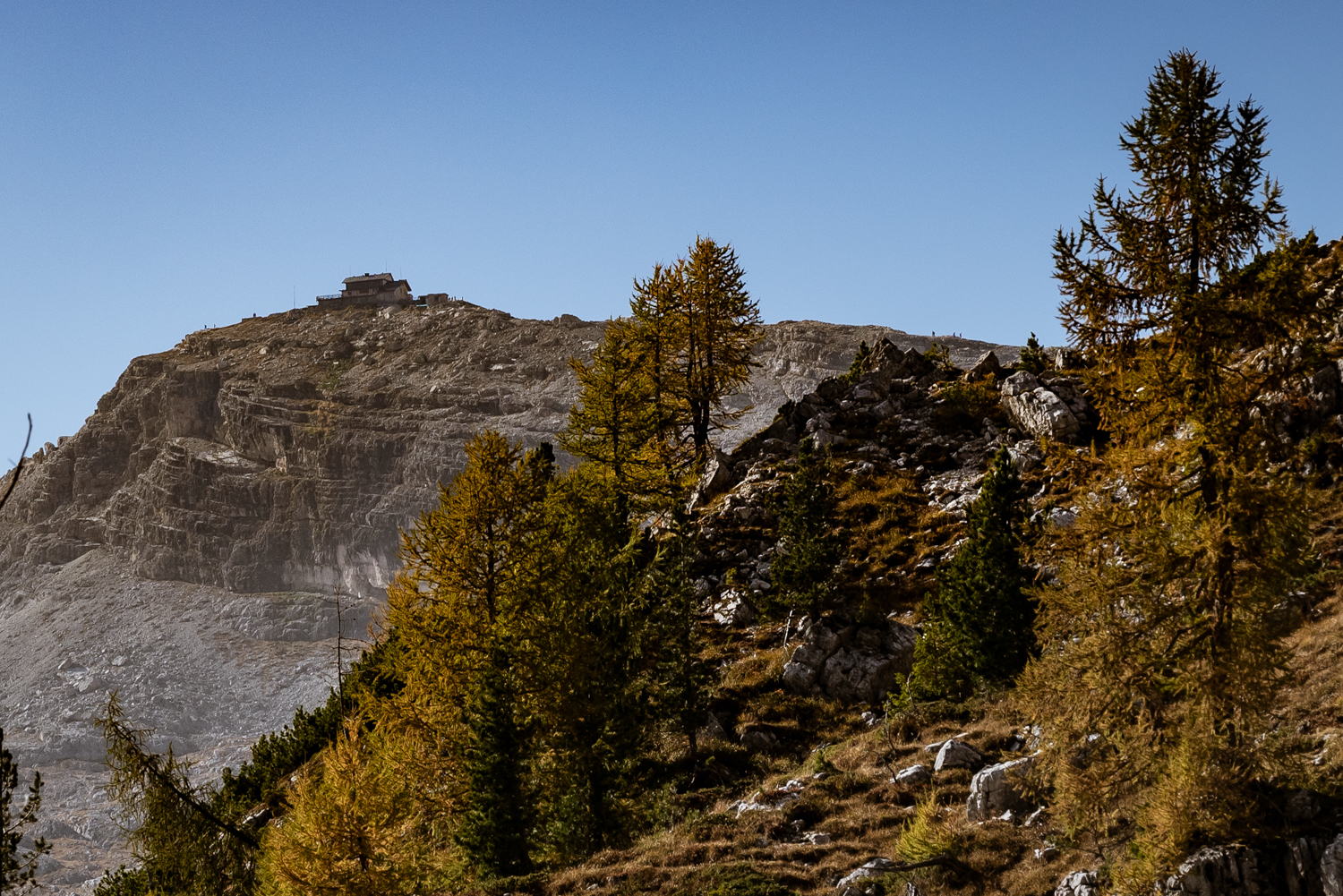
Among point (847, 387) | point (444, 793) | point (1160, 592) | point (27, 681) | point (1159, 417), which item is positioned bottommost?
point (27, 681)

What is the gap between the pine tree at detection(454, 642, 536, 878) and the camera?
74.6ft

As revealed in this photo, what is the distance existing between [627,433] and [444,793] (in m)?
18.8

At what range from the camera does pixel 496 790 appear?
76.0 feet

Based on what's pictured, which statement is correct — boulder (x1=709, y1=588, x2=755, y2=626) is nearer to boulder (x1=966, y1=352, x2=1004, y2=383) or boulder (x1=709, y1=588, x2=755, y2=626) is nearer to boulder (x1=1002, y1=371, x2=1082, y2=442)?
boulder (x1=1002, y1=371, x2=1082, y2=442)

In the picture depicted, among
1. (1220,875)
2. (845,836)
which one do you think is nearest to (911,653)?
(845,836)

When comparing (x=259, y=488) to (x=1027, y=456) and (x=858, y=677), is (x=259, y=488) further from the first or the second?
(x=858, y=677)

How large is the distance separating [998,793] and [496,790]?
37.4 ft

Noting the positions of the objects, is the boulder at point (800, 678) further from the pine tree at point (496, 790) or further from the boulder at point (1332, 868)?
the boulder at point (1332, 868)

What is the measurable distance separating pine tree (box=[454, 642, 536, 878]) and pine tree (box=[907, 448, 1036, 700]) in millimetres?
10469

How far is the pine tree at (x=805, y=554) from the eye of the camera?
31812 millimetres

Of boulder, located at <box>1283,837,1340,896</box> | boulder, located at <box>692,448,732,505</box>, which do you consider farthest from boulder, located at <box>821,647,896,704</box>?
boulder, located at <box>1283,837,1340,896</box>

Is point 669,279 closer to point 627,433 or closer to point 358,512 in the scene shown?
point 627,433

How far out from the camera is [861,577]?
3616 cm

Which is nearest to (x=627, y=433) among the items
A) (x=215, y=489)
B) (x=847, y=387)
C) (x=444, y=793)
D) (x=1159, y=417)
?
Answer: (x=847, y=387)
